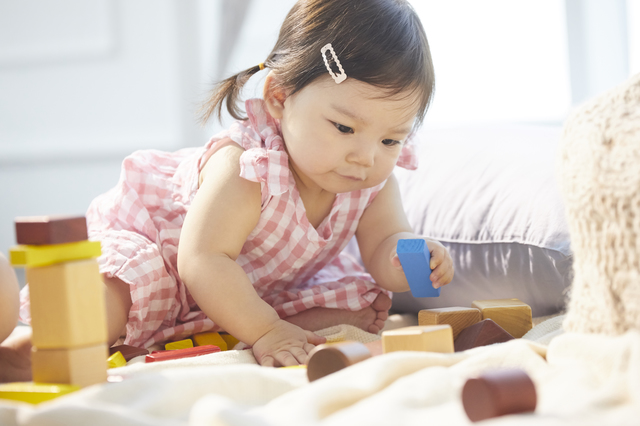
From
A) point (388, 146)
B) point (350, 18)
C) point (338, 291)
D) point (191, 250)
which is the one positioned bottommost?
point (338, 291)

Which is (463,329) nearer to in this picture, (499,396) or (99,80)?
(499,396)

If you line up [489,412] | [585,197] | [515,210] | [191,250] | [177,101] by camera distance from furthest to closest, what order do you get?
[177,101] → [515,210] → [191,250] → [585,197] → [489,412]

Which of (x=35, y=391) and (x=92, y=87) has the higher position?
(x=92, y=87)

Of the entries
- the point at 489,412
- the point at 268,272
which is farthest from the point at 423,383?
the point at 268,272

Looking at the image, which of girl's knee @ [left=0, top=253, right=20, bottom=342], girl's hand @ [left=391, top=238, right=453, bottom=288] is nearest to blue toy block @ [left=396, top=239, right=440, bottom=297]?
girl's hand @ [left=391, top=238, right=453, bottom=288]

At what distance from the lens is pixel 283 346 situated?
0.78 meters

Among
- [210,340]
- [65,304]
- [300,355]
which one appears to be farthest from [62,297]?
[210,340]

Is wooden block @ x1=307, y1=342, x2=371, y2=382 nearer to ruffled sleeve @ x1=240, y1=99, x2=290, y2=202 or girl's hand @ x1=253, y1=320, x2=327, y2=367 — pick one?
girl's hand @ x1=253, y1=320, x2=327, y2=367

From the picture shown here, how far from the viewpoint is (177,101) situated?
8.38ft

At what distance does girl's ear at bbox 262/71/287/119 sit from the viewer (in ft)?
3.25

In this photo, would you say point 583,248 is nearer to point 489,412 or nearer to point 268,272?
point 489,412

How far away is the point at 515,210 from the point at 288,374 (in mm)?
584

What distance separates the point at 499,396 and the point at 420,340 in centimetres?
19

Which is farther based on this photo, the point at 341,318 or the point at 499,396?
the point at 341,318
